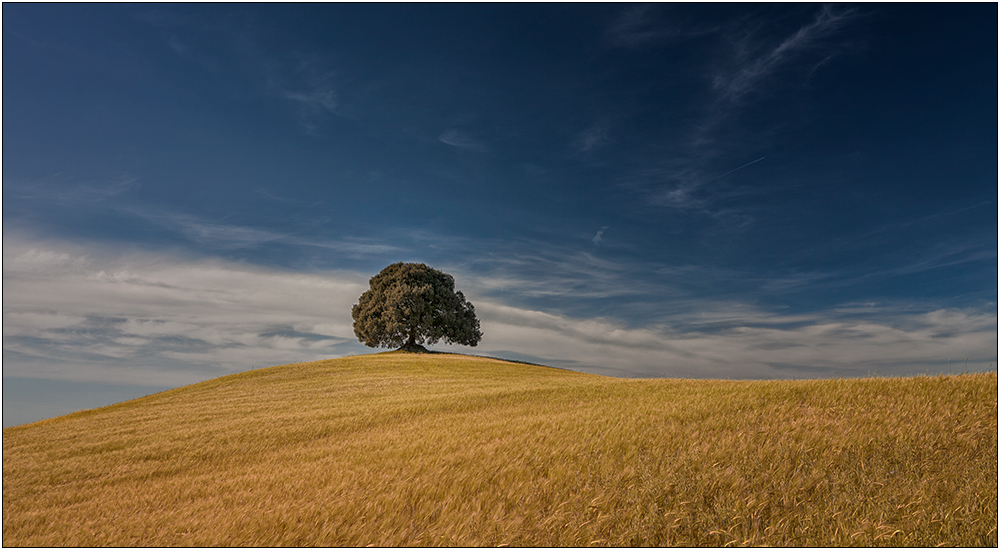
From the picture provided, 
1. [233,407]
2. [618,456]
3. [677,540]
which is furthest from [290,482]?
[233,407]

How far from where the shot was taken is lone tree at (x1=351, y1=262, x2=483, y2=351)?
183 ft

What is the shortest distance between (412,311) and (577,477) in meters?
48.8

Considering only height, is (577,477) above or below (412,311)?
below

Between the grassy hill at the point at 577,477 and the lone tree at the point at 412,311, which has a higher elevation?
the lone tree at the point at 412,311

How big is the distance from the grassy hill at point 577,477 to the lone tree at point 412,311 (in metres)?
39.0

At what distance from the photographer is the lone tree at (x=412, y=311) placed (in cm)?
5581

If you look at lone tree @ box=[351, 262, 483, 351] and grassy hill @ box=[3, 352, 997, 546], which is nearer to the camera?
grassy hill @ box=[3, 352, 997, 546]

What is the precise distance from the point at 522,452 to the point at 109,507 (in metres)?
8.19

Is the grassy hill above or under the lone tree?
under

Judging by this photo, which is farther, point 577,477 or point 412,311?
point 412,311

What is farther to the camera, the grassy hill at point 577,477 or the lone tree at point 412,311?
the lone tree at point 412,311

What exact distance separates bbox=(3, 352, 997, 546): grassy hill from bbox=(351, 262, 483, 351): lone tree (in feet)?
128

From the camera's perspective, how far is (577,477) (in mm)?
8617

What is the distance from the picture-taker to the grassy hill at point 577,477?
7211 mm
